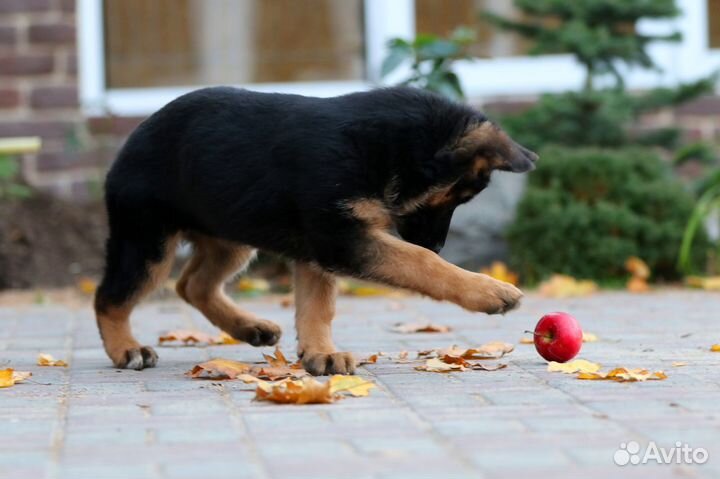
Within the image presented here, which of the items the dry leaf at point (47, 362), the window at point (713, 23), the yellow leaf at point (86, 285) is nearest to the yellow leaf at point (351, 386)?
the dry leaf at point (47, 362)

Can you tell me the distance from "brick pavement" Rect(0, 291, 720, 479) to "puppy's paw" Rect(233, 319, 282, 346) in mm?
94

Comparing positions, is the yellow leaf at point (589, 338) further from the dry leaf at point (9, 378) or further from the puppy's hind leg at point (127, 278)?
the dry leaf at point (9, 378)

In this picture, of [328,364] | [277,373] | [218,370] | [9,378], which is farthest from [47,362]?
[328,364]

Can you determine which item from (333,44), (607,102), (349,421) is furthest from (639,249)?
(349,421)

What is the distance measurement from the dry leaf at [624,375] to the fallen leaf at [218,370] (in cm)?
124

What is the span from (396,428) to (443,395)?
586 mm

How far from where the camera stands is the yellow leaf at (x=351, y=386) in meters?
4.04

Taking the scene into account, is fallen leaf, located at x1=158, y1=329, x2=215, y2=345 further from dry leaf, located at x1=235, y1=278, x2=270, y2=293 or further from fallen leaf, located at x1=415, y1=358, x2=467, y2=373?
dry leaf, located at x1=235, y1=278, x2=270, y2=293

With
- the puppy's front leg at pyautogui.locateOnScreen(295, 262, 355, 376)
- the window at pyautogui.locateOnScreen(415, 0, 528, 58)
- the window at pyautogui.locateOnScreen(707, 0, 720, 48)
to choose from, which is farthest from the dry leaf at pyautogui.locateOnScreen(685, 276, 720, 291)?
the puppy's front leg at pyautogui.locateOnScreen(295, 262, 355, 376)

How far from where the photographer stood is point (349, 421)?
3.58m

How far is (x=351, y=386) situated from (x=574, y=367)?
910mm

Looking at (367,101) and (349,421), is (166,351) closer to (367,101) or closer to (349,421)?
(367,101)

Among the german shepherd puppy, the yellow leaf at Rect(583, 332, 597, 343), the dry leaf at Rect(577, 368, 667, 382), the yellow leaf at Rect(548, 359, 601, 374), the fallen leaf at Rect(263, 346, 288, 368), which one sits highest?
the german shepherd puppy

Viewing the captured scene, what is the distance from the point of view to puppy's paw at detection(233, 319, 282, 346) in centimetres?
539
